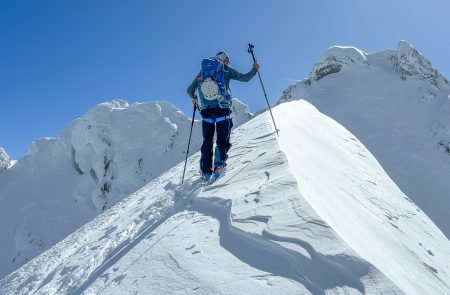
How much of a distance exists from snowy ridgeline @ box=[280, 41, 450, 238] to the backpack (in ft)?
45.9

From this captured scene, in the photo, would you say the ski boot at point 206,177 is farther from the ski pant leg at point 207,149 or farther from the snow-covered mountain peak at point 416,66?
the snow-covered mountain peak at point 416,66

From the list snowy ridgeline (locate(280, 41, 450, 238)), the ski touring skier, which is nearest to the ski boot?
the ski touring skier

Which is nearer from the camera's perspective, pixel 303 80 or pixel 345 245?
pixel 345 245

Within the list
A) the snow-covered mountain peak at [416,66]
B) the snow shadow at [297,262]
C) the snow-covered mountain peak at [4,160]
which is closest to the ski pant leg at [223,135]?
the snow shadow at [297,262]

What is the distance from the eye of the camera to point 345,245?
10.8 ft

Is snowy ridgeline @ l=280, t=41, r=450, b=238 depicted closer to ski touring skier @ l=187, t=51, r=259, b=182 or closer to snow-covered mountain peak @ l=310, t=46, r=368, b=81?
snow-covered mountain peak @ l=310, t=46, r=368, b=81

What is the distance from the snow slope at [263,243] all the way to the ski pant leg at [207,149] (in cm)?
41

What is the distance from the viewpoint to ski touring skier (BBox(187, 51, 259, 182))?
24.6 feet

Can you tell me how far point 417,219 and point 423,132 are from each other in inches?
700

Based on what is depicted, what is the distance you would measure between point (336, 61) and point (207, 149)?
92.7 feet

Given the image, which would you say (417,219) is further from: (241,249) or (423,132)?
(423,132)

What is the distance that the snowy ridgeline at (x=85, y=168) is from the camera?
36656mm

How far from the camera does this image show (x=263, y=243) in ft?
11.9

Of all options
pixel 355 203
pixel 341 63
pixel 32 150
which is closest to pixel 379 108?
pixel 341 63
